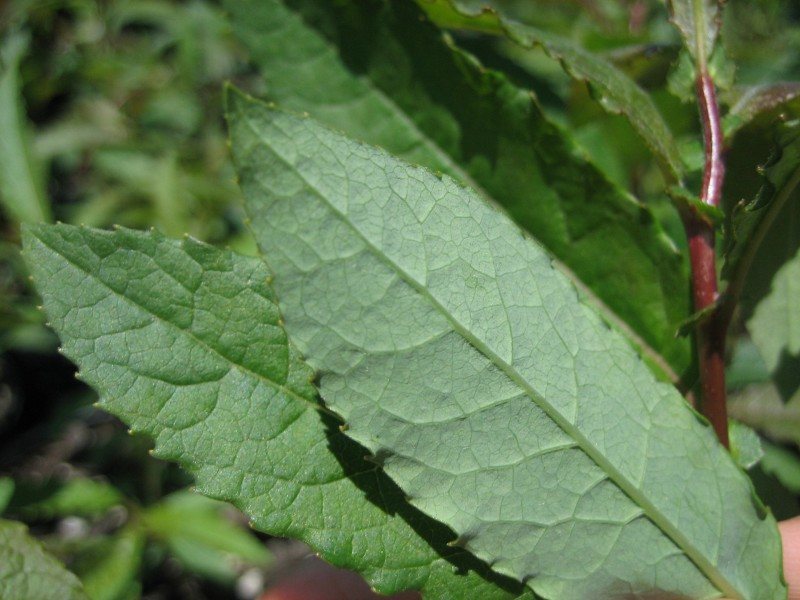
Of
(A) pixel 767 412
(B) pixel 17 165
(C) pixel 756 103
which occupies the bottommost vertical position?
(B) pixel 17 165

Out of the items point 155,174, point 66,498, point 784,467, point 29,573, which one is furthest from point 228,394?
point 155,174

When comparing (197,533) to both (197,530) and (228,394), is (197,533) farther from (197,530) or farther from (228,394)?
(228,394)

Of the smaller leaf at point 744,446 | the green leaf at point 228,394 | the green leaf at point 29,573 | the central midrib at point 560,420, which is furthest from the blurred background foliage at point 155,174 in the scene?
the green leaf at point 228,394

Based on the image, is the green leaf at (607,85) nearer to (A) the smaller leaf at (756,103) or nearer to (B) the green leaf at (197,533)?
(A) the smaller leaf at (756,103)

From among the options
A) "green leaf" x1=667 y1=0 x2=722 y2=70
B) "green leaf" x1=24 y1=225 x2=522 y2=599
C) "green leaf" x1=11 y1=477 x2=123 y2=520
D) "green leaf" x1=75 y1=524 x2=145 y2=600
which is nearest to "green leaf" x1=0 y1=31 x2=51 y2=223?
"green leaf" x1=11 y1=477 x2=123 y2=520

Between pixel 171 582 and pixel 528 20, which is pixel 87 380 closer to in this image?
pixel 528 20

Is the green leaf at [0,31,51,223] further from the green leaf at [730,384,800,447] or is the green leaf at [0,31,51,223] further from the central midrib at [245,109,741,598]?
the green leaf at [730,384,800,447]
